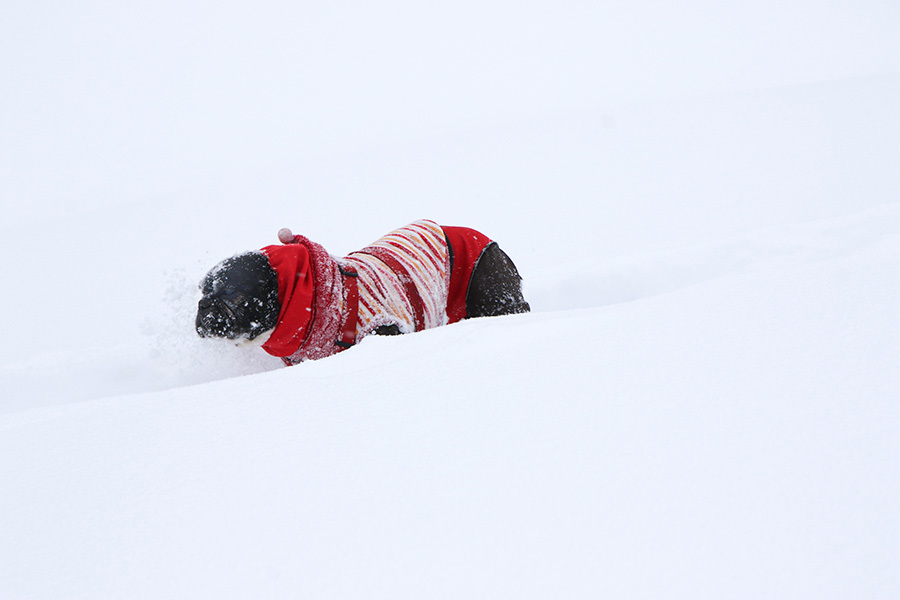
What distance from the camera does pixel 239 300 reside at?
1.51 metres

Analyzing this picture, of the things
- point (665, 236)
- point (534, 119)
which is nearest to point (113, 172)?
point (534, 119)

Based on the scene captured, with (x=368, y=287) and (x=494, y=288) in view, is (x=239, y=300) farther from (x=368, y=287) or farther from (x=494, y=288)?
(x=494, y=288)

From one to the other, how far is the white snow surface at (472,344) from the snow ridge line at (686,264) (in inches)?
0.6

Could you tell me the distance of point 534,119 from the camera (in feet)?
14.4

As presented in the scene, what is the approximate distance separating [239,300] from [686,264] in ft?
5.25

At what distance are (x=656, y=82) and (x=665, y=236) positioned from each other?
2902 millimetres

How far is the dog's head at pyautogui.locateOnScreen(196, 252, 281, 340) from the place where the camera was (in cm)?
150

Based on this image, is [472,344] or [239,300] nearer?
[472,344]

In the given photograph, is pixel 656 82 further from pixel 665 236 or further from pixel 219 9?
pixel 219 9

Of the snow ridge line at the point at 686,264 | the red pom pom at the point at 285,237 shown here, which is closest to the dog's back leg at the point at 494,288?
the snow ridge line at the point at 686,264

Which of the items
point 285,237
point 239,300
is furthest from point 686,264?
point 239,300

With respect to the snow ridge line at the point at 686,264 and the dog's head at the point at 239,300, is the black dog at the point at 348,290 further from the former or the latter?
the snow ridge line at the point at 686,264

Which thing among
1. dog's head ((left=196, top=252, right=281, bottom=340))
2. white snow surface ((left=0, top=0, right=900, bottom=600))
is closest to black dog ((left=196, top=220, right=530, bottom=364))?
dog's head ((left=196, top=252, right=281, bottom=340))

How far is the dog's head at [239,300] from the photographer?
59.2 inches
